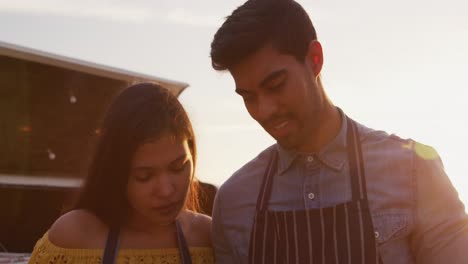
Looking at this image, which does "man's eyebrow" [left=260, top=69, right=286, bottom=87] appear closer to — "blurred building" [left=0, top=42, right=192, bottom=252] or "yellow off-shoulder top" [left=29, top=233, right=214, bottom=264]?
"yellow off-shoulder top" [left=29, top=233, right=214, bottom=264]

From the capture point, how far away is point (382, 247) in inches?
97.9

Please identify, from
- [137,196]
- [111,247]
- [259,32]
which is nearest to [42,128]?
[111,247]

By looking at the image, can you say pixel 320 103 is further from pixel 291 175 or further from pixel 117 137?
pixel 117 137

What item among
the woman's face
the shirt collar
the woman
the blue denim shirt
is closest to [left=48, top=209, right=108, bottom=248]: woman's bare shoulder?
the woman

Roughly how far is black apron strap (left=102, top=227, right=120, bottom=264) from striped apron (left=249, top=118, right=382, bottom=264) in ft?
2.31

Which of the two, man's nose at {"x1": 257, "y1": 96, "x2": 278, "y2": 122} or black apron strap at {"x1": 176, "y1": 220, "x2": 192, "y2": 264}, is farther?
black apron strap at {"x1": 176, "y1": 220, "x2": 192, "y2": 264}

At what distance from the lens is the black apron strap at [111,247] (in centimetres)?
295

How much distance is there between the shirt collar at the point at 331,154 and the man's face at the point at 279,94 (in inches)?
4.0

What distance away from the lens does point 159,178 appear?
9.33ft

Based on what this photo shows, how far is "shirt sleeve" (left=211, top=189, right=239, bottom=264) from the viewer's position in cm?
302

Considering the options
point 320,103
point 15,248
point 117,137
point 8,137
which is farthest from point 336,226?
point 8,137

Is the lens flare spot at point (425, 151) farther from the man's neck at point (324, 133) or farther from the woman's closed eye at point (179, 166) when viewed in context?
the woman's closed eye at point (179, 166)

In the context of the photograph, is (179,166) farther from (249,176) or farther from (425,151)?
(425,151)

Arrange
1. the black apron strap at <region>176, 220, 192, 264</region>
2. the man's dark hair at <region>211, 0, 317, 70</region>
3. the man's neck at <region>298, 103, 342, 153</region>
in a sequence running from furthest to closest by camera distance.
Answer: the black apron strap at <region>176, 220, 192, 264</region> < the man's neck at <region>298, 103, 342, 153</region> < the man's dark hair at <region>211, 0, 317, 70</region>
